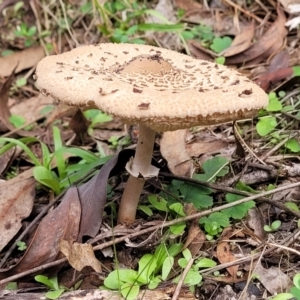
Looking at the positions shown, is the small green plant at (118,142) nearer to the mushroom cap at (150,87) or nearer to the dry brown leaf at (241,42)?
the mushroom cap at (150,87)

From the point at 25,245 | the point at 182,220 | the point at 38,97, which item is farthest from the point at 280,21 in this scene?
the point at 25,245

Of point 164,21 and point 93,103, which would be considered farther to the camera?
point 164,21

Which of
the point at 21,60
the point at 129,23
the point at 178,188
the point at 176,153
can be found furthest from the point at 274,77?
the point at 21,60

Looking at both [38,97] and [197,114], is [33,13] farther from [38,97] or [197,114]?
[197,114]

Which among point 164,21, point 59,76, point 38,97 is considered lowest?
point 38,97

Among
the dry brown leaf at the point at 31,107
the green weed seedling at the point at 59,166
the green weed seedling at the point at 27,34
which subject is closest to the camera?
the green weed seedling at the point at 59,166

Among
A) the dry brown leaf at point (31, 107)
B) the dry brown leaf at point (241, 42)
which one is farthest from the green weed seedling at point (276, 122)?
the dry brown leaf at point (31, 107)

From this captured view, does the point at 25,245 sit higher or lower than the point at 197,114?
lower

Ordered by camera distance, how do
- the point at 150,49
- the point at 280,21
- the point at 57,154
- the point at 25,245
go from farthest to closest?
the point at 280,21 → the point at 57,154 → the point at 150,49 → the point at 25,245
